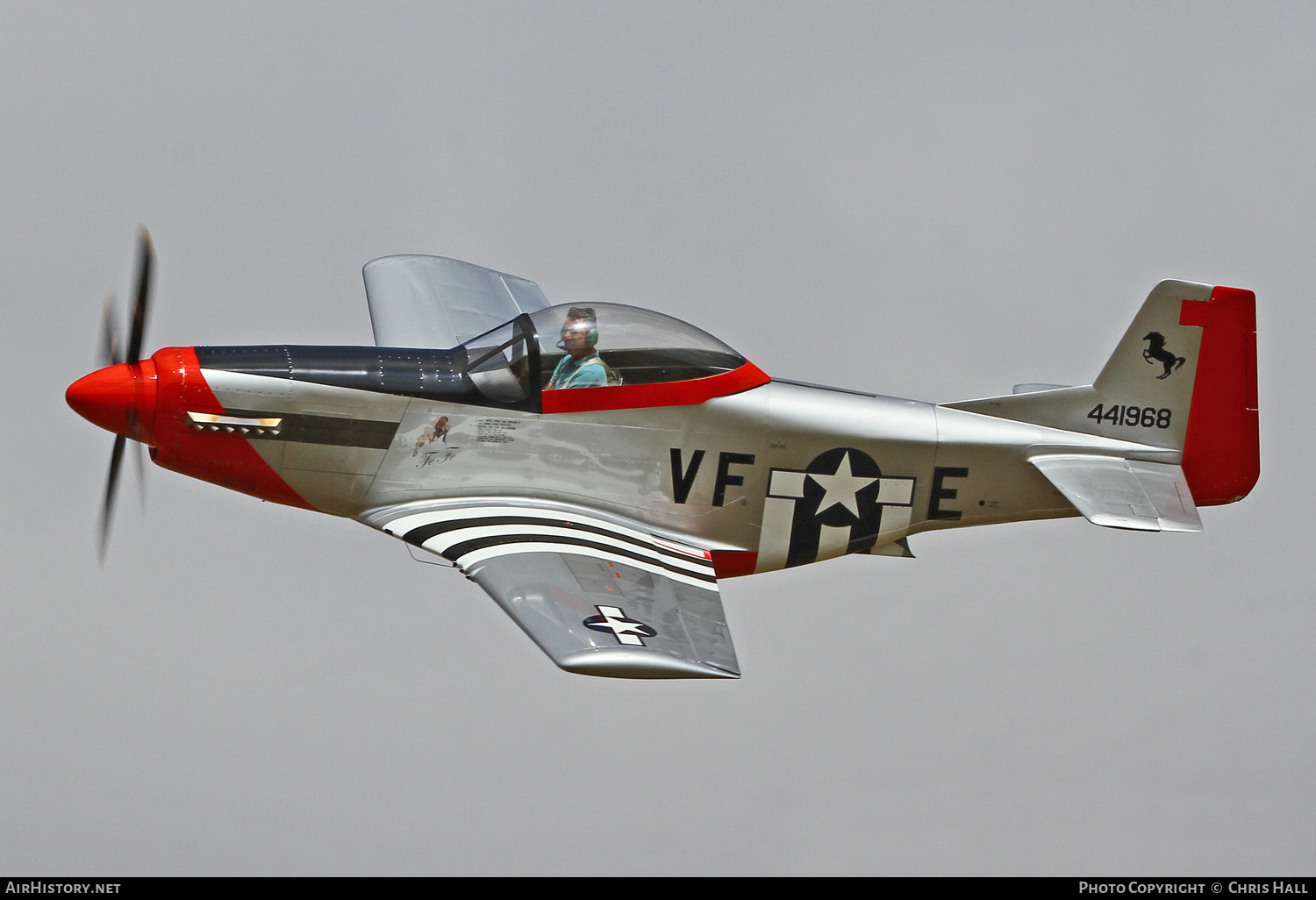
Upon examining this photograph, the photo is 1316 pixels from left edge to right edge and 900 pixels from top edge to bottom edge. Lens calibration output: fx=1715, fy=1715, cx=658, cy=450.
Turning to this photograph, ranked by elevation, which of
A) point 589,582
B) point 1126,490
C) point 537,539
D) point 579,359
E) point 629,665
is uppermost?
point 579,359

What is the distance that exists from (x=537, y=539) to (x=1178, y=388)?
4.57 metres

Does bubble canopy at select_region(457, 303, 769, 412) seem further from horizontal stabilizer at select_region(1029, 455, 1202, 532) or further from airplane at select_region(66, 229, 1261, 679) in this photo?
horizontal stabilizer at select_region(1029, 455, 1202, 532)

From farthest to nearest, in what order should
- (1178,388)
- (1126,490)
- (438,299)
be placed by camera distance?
(438,299), (1178,388), (1126,490)

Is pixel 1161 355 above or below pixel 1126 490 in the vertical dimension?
above

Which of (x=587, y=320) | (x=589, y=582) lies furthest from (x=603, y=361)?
(x=589, y=582)

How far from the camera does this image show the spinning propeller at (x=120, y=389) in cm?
1029

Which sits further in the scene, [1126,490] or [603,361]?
[1126,490]

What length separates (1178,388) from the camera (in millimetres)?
11625

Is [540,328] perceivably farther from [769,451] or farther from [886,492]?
[886,492]

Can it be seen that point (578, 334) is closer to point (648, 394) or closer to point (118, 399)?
point (648, 394)

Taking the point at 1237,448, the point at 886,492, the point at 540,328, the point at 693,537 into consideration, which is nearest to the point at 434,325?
the point at 540,328

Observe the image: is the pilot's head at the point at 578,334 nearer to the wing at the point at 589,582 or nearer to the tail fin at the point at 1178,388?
the wing at the point at 589,582

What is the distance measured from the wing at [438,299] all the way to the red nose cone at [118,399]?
222cm

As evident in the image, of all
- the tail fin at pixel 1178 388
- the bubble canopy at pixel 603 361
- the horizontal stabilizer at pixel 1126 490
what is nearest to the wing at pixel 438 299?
the bubble canopy at pixel 603 361
